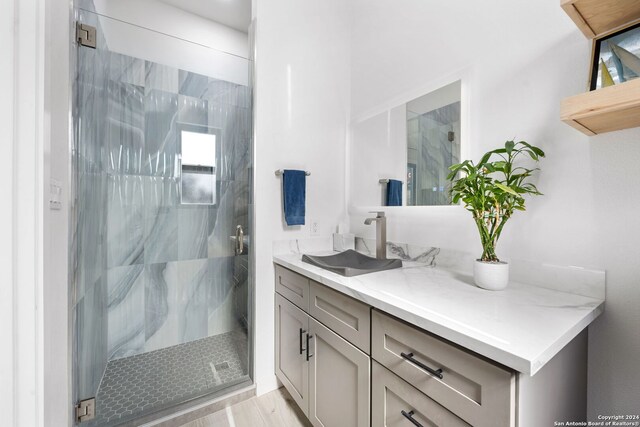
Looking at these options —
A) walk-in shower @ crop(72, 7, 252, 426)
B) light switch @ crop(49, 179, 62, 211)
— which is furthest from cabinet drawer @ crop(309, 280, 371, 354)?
light switch @ crop(49, 179, 62, 211)

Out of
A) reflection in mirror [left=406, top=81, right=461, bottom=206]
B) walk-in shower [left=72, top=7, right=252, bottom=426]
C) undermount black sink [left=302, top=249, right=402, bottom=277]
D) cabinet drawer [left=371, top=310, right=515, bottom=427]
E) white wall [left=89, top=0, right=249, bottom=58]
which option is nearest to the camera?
cabinet drawer [left=371, top=310, right=515, bottom=427]

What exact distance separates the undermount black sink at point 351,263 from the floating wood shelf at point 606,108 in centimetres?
90

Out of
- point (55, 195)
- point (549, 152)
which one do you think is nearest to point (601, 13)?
point (549, 152)

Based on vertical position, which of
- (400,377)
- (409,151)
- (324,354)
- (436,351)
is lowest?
(324,354)

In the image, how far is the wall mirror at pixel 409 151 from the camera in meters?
1.34

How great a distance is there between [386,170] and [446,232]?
22.9 inches

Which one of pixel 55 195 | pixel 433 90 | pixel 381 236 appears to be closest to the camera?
pixel 55 195

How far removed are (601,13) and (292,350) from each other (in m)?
1.84

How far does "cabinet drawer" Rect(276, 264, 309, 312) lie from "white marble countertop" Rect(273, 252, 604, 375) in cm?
18

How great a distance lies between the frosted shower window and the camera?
5.63 ft

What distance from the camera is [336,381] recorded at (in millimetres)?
1104

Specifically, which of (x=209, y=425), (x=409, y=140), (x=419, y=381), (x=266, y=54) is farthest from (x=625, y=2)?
(x=209, y=425)

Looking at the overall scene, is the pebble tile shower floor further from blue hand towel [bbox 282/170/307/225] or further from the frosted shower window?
the frosted shower window

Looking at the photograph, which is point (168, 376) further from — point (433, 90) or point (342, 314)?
point (433, 90)
